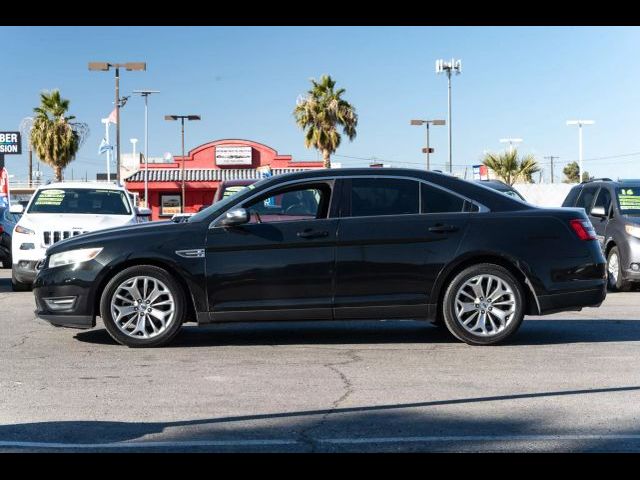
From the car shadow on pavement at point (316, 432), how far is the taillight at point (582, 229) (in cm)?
327

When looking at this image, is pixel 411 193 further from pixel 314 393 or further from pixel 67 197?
pixel 67 197

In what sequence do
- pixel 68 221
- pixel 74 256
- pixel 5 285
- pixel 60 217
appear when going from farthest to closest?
pixel 5 285, pixel 60 217, pixel 68 221, pixel 74 256

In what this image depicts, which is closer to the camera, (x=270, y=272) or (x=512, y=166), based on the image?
(x=270, y=272)

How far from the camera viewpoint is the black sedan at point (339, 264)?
9000 mm

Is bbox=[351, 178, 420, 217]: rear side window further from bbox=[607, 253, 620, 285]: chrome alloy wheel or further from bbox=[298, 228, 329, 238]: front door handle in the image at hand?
bbox=[607, 253, 620, 285]: chrome alloy wheel

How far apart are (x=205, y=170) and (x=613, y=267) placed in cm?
4842

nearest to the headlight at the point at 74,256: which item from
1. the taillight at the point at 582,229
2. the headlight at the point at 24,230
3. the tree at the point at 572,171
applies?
the taillight at the point at 582,229

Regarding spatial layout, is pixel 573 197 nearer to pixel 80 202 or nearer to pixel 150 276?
pixel 80 202

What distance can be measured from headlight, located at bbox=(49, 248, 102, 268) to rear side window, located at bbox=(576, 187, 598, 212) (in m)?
10.1

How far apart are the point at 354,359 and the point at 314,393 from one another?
1520 mm

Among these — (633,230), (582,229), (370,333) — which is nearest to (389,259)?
(370,333)

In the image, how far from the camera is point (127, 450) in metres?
5.43

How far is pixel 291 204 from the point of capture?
9.39 meters
